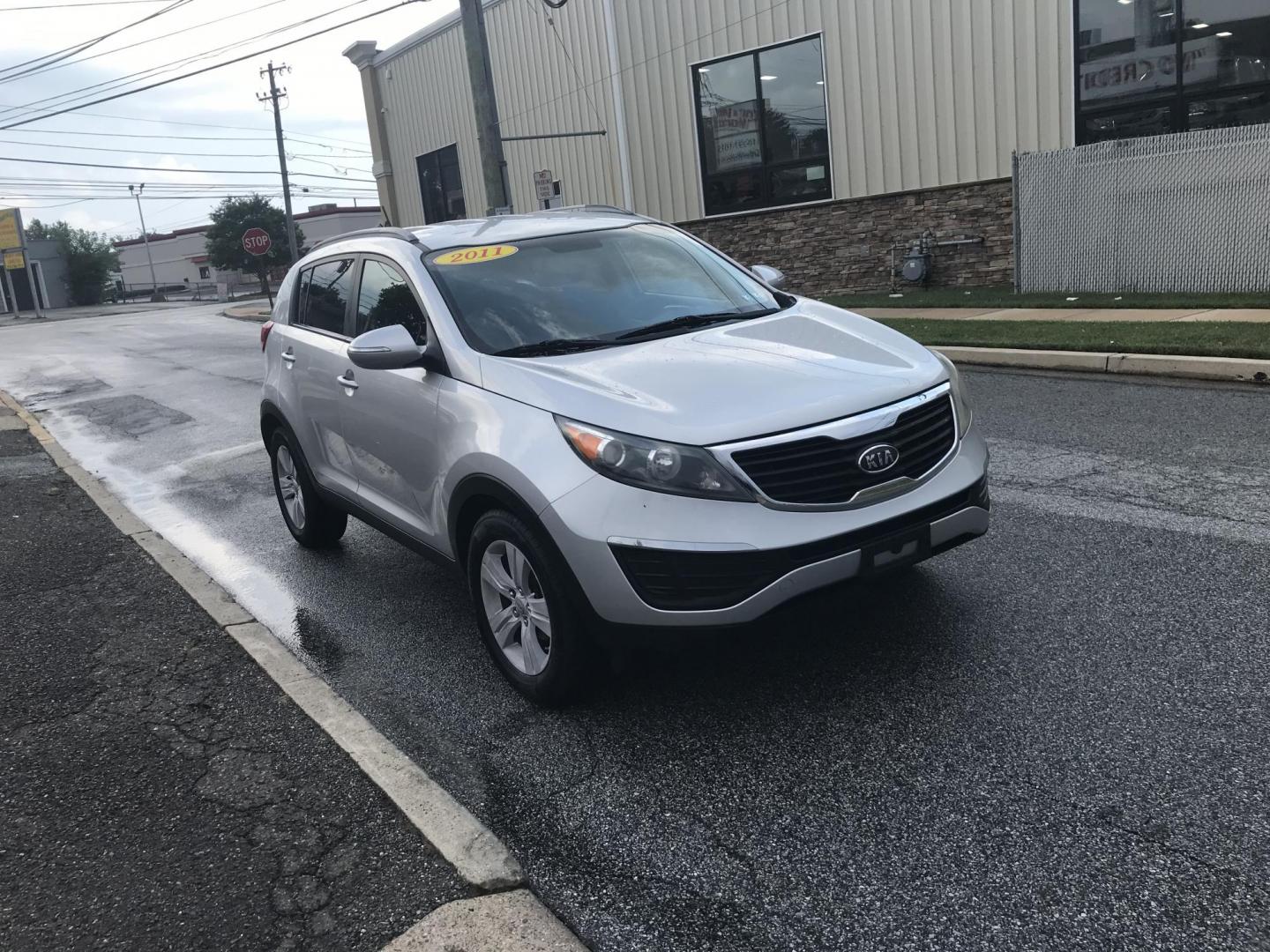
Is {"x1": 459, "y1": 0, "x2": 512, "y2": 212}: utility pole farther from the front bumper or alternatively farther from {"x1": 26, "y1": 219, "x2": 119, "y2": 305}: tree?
{"x1": 26, "y1": 219, "x2": 119, "y2": 305}: tree

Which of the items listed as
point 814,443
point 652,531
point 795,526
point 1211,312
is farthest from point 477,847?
point 1211,312

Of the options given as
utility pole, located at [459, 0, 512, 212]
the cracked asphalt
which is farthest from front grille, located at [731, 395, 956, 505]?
utility pole, located at [459, 0, 512, 212]

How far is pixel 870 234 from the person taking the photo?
61.3 ft

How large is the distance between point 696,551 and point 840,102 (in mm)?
16564

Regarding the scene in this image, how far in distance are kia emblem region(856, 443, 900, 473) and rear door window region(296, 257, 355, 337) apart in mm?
2937

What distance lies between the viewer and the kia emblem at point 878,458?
364 cm

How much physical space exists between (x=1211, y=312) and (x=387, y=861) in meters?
11.2

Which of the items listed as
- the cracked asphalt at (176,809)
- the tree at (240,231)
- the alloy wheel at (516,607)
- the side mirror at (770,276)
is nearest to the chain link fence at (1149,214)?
the side mirror at (770,276)

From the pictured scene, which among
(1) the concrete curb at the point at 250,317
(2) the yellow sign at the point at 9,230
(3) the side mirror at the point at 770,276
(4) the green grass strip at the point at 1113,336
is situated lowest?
(4) the green grass strip at the point at 1113,336

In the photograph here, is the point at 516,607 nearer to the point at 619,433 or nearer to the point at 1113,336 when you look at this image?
the point at 619,433

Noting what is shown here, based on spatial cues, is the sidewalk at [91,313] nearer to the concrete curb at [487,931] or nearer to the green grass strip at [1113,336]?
the green grass strip at [1113,336]

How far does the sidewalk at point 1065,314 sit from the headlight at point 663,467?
29.6ft

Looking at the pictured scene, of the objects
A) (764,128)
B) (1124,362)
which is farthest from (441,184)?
(1124,362)

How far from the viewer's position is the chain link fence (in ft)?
42.2
